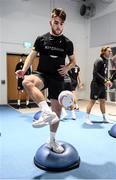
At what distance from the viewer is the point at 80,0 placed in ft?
31.2

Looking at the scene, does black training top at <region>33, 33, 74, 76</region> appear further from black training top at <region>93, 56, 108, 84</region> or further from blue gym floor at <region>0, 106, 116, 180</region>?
black training top at <region>93, 56, 108, 84</region>

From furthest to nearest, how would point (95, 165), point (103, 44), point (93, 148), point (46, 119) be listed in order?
point (103, 44) → point (93, 148) → point (95, 165) → point (46, 119)

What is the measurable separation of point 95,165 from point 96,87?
2.40m

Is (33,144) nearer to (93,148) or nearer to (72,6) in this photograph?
(93,148)

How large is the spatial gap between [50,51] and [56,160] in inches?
50.2

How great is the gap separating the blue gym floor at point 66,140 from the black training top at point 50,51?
45.7 inches

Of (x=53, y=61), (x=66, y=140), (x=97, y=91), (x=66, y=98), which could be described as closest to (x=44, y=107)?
(x=66, y=98)

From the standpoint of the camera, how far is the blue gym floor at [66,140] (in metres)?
2.43

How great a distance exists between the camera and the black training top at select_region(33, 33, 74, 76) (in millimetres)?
2637

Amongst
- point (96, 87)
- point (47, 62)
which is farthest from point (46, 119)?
point (96, 87)

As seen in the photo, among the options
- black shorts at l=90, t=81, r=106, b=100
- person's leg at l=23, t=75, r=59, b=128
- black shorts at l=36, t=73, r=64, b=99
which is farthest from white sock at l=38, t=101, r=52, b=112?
black shorts at l=90, t=81, r=106, b=100

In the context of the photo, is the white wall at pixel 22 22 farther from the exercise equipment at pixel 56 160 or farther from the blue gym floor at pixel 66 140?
the exercise equipment at pixel 56 160

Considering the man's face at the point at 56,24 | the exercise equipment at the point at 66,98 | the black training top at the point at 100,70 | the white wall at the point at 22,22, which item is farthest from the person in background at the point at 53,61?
the white wall at the point at 22,22

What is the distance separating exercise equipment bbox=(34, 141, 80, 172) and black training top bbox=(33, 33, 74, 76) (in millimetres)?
949
